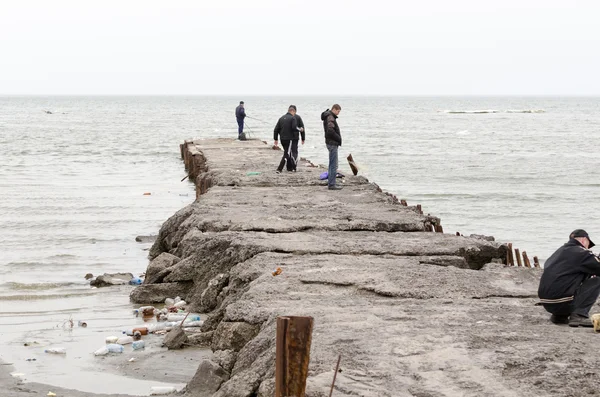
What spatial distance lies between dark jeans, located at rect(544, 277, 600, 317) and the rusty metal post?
2751 millimetres

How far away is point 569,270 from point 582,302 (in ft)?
0.92

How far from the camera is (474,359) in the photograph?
625 centimetres

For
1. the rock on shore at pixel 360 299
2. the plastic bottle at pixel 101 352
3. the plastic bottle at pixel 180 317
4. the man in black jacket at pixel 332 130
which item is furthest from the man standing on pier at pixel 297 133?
the plastic bottle at pixel 101 352

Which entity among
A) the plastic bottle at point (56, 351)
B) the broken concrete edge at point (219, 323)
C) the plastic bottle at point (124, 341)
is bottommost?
the plastic bottle at point (56, 351)

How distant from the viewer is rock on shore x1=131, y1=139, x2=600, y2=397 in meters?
6.01

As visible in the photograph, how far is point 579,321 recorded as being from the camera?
7.17 m

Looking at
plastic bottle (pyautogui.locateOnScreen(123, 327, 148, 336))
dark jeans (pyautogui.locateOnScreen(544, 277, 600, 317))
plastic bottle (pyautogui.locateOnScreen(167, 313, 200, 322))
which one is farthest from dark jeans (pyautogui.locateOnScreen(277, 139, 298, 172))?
dark jeans (pyautogui.locateOnScreen(544, 277, 600, 317))

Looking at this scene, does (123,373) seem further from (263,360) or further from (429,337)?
(429,337)

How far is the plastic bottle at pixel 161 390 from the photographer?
7555mm

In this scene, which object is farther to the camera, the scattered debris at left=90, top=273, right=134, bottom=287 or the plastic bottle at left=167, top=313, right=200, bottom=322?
the scattered debris at left=90, top=273, right=134, bottom=287

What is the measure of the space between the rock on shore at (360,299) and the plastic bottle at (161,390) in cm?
53

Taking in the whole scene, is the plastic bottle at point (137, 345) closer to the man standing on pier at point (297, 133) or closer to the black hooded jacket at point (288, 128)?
the man standing on pier at point (297, 133)

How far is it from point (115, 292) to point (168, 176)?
64.3 feet

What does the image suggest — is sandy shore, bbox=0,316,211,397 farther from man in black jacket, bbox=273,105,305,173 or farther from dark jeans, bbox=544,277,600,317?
man in black jacket, bbox=273,105,305,173
